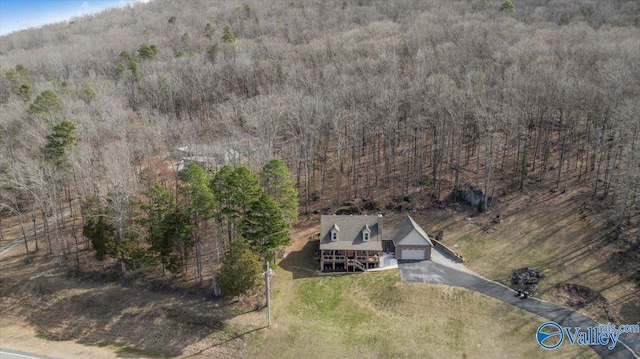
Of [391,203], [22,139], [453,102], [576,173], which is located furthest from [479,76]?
[22,139]

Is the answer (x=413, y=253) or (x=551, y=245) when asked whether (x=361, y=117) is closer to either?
(x=413, y=253)

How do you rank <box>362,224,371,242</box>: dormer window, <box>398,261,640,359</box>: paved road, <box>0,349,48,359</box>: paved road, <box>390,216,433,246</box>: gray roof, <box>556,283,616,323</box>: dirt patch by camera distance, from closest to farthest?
<box>398,261,640,359</box>: paved road → <box>0,349,48,359</box>: paved road → <box>556,283,616,323</box>: dirt patch → <box>362,224,371,242</box>: dormer window → <box>390,216,433,246</box>: gray roof

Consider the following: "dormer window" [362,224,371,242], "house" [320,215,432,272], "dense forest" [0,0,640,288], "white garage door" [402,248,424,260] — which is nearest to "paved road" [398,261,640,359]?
"white garage door" [402,248,424,260]

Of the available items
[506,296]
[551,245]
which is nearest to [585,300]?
[506,296]

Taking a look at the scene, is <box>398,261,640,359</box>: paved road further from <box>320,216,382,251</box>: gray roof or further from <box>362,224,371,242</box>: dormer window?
<box>362,224,371,242</box>: dormer window

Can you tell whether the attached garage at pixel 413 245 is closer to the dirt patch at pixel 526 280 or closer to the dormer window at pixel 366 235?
the dormer window at pixel 366 235

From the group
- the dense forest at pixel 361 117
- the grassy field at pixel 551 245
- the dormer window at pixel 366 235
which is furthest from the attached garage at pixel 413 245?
the dense forest at pixel 361 117

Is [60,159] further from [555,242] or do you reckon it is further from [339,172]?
[555,242]
